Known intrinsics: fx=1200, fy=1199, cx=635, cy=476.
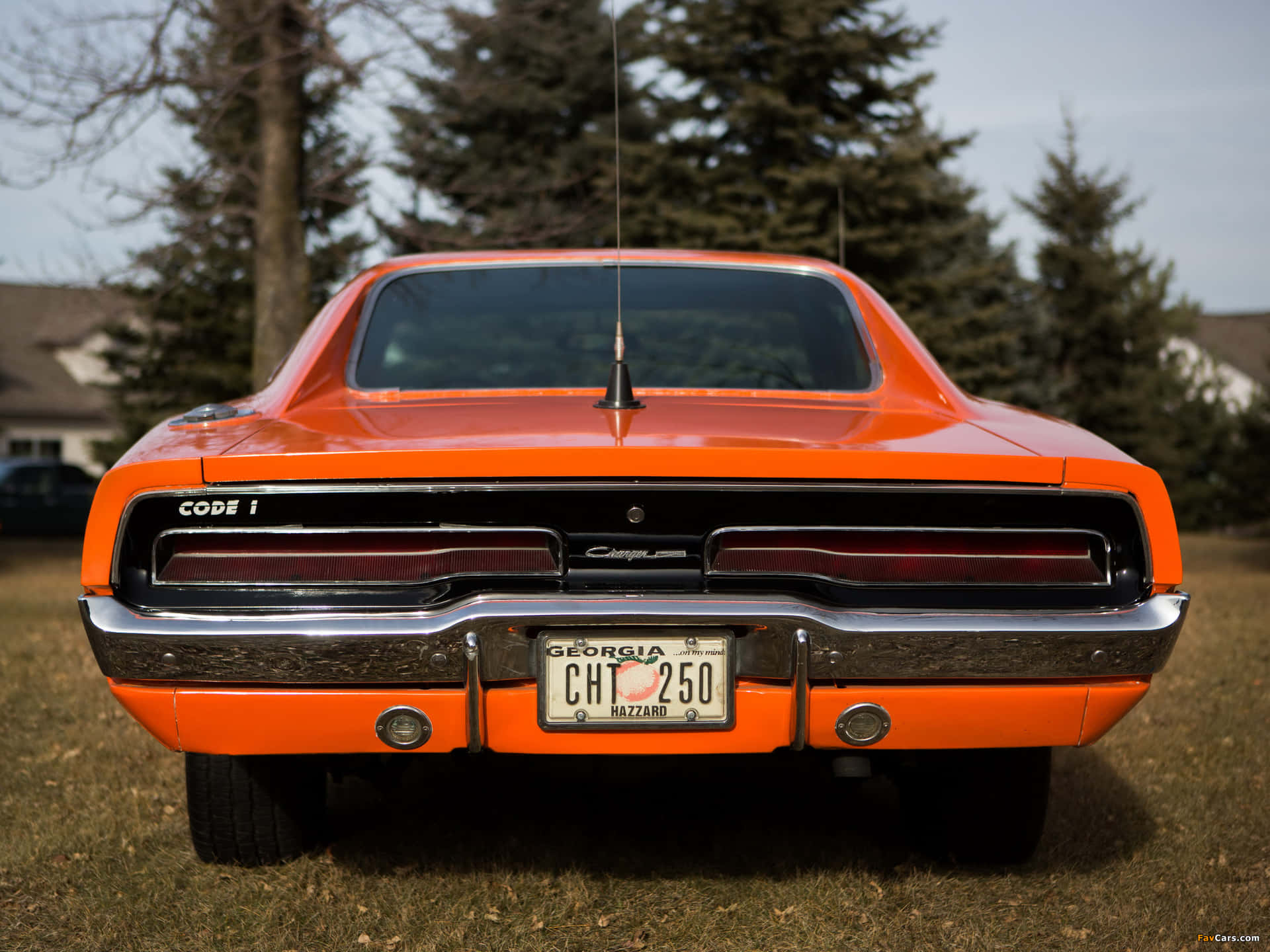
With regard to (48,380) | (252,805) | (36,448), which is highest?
(252,805)

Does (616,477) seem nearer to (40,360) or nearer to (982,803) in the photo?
(982,803)

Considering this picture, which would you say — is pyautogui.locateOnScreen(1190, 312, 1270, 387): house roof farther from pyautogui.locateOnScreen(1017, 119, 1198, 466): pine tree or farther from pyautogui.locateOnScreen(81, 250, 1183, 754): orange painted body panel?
pyautogui.locateOnScreen(81, 250, 1183, 754): orange painted body panel

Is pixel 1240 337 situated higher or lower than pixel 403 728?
lower

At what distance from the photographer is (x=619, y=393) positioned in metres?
2.74

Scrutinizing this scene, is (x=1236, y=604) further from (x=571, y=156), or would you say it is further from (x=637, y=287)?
(x=571, y=156)

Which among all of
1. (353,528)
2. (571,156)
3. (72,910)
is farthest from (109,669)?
(571,156)

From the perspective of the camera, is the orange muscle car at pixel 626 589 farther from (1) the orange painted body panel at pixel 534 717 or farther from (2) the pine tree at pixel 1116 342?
(2) the pine tree at pixel 1116 342

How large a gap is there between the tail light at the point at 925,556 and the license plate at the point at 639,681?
0.64 feet

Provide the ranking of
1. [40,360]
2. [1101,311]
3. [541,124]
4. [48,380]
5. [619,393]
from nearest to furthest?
[619,393] < [541,124] < [1101,311] < [48,380] < [40,360]

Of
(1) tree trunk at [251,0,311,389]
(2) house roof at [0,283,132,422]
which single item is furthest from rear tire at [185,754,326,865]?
(2) house roof at [0,283,132,422]

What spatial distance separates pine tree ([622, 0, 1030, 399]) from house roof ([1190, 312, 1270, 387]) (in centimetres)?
2828

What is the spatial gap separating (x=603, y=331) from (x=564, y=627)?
4.10 ft

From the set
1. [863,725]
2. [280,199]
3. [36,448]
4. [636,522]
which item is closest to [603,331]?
[636,522]

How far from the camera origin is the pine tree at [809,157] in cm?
1859
